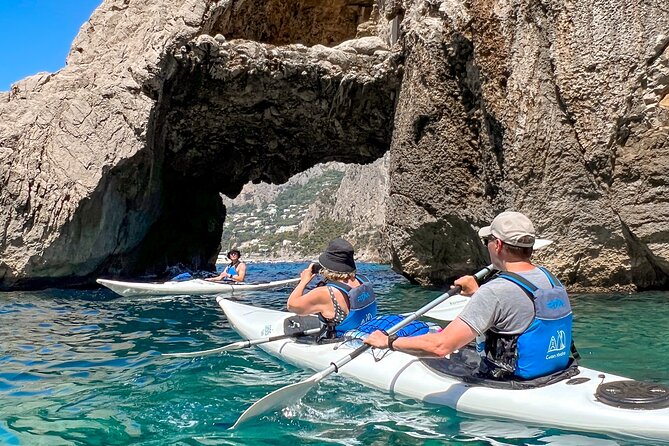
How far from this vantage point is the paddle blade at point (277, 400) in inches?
168

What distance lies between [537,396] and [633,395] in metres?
0.63

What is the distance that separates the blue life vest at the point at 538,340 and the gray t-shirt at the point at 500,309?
5 cm

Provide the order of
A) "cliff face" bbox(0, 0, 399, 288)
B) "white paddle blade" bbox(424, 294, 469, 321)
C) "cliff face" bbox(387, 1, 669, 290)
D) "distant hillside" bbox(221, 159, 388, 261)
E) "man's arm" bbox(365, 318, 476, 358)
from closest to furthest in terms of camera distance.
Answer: "man's arm" bbox(365, 318, 476, 358), "white paddle blade" bbox(424, 294, 469, 321), "cliff face" bbox(387, 1, 669, 290), "cliff face" bbox(0, 0, 399, 288), "distant hillside" bbox(221, 159, 388, 261)

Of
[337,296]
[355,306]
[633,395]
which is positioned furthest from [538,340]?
[337,296]

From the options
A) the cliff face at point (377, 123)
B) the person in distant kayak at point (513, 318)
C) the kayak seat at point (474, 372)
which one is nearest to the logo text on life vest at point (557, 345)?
the person in distant kayak at point (513, 318)

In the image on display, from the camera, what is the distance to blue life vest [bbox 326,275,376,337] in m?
6.18

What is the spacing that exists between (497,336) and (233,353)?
3.98 metres

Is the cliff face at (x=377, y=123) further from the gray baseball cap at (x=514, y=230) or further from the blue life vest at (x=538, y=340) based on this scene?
the gray baseball cap at (x=514, y=230)

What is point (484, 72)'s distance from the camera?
1289cm

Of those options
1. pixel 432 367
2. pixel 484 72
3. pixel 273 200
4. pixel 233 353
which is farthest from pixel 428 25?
pixel 273 200

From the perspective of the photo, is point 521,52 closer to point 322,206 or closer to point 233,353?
point 233,353

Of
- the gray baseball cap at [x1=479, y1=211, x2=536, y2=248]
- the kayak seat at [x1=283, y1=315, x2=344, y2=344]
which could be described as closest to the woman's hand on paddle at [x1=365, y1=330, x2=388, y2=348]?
the gray baseball cap at [x1=479, y1=211, x2=536, y2=248]

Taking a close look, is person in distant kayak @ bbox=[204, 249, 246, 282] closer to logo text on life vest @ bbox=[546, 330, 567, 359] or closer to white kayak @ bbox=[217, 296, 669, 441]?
white kayak @ bbox=[217, 296, 669, 441]

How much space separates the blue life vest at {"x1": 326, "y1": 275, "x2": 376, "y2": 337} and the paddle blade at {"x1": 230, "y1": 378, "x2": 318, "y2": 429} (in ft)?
5.01
